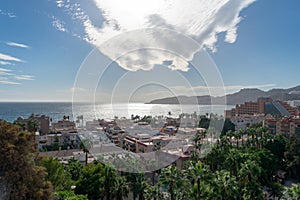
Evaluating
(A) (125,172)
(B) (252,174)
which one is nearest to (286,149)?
(B) (252,174)

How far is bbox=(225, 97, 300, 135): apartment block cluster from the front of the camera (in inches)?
1479

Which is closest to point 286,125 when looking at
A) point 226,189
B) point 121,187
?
point 226,189

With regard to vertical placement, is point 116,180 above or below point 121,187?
above

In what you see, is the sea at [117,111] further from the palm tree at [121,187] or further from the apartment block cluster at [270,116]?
the apartment block cluster at [270,116]

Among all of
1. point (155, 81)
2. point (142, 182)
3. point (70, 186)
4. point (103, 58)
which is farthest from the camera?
point (155, 81)

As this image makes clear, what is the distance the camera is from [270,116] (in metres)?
51.3

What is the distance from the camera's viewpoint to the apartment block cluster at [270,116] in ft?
123

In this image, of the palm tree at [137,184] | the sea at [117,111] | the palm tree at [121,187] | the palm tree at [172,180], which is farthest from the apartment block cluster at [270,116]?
the palm tree at [121,187]

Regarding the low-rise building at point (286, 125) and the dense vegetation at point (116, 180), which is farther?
the low-rise building at point (286, 125)

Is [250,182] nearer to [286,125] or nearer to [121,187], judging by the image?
[121,187]

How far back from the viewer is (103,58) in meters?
11.6

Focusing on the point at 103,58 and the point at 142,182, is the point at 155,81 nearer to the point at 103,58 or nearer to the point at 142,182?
the point at 103,58

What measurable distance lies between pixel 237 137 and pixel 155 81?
1820cm

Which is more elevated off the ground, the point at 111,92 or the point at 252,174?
the point at 111,92
